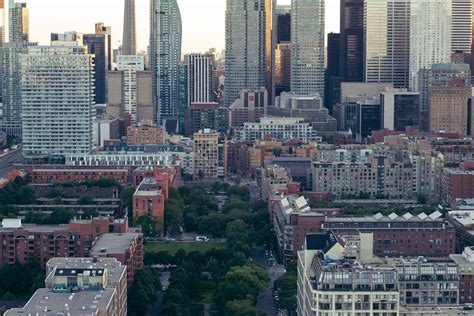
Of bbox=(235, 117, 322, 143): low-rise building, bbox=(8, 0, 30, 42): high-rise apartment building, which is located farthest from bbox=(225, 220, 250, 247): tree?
bbox=(8, 0, 30, 42): high-rise apartment building

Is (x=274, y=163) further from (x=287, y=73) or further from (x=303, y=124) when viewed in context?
(x=287, y=73)

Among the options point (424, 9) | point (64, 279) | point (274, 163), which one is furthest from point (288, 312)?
point (424, 9)

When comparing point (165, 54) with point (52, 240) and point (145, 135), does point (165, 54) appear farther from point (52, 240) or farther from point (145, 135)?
point (52, 240)

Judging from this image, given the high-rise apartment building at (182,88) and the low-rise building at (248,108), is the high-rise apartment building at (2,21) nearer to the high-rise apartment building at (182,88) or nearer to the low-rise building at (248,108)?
the high-rise apartment building at (182,88)

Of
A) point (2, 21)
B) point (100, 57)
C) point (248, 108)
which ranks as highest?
point (2, 21)

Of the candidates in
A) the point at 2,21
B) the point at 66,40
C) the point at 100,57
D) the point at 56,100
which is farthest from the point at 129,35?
the point at 56,100

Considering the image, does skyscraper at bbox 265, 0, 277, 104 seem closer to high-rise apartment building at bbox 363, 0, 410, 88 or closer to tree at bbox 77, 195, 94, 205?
high-rise apartment building at bbox 363, 0, 410, 88
